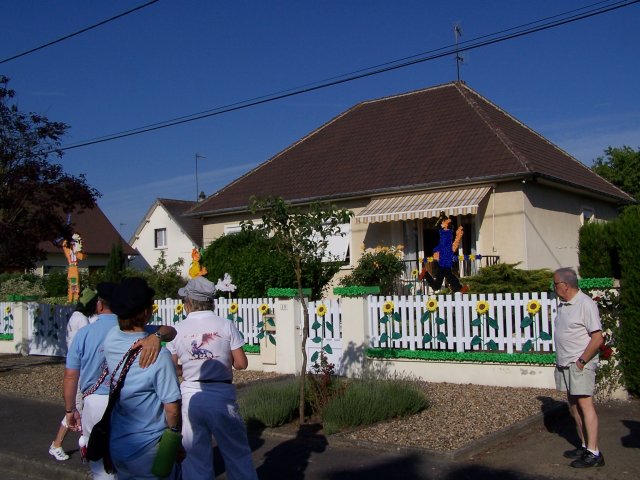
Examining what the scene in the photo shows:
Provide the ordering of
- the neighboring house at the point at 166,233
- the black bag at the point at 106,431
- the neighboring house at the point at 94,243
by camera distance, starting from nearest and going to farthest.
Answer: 1. the black bag at the point at 106,431
2. the neighboring house at the point at 94,243
3. the neighboring house at the point at 166,233

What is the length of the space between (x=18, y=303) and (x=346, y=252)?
25.5ft

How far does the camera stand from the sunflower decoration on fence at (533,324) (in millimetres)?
9516

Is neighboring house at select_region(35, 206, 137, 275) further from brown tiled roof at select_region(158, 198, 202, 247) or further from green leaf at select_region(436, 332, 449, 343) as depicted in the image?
green leaf at select_region(436, 332, 449, 343)

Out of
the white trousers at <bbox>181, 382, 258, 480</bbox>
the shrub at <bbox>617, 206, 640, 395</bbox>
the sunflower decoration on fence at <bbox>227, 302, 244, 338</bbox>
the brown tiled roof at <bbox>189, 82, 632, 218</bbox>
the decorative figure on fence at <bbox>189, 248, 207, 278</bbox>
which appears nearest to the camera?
the white trousers at <bbox>181, 382, 258, 480</bbox>

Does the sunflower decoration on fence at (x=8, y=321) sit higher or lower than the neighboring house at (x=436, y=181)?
lower

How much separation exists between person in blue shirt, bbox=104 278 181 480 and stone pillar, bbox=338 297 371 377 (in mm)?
6982

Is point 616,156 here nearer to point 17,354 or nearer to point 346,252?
point 346,252

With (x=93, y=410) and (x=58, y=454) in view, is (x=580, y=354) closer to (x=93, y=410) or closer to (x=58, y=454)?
(x=93, y=410)

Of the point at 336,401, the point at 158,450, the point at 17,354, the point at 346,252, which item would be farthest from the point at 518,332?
the point at 17,354

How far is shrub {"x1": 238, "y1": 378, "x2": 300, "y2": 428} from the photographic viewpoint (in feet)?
26.4

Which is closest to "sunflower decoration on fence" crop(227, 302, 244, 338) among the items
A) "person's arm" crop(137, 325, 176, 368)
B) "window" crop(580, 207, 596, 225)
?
"person's arm" crop(137, 325, 176, 368)

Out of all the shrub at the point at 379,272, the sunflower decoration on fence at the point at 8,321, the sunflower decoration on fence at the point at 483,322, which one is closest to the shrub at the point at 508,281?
the sunflower decoration on fence at the point at 483,322

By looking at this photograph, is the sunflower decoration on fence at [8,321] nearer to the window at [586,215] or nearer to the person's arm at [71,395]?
the person's arm at [71,395]

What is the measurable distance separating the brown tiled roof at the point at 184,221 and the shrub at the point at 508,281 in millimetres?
26696
